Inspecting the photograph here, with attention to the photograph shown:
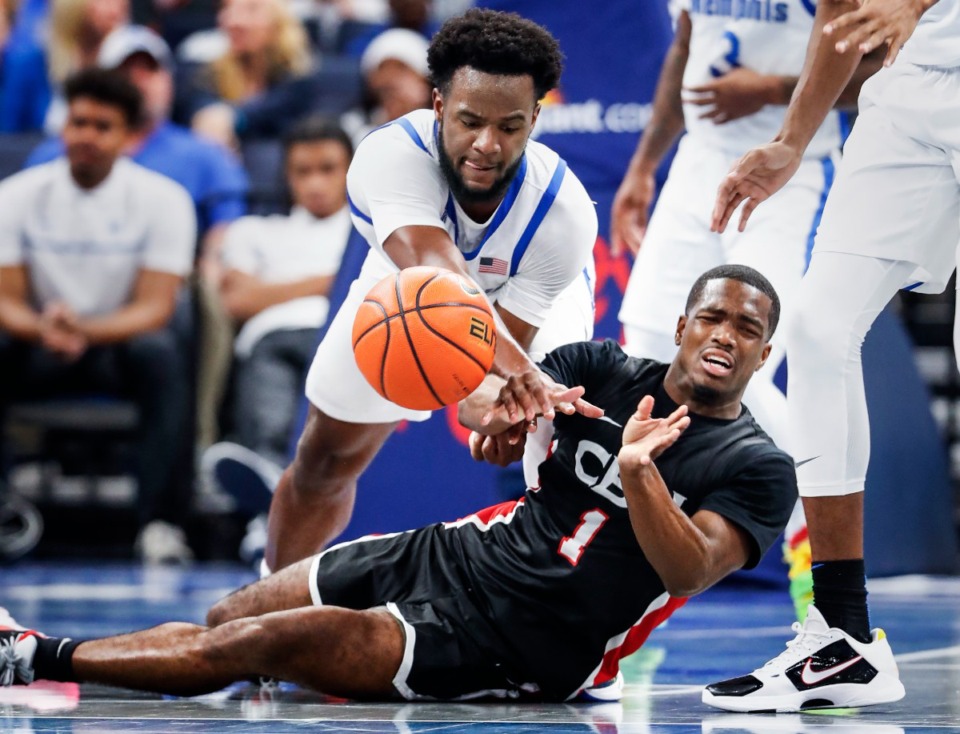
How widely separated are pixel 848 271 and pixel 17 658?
2549 mm

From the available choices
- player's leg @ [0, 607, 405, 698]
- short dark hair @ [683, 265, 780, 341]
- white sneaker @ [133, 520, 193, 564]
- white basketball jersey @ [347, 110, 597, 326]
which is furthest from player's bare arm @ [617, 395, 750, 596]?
white sneaker @ [133, 520, 193, 564]

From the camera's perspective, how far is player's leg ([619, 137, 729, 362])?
585 centimetres

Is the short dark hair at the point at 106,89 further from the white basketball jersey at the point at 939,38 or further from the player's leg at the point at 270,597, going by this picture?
the white basketball jersey at the point at 939,38

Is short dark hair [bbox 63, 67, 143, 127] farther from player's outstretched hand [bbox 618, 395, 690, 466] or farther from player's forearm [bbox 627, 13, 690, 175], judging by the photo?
player's outstretched hand [bbox 618, 395, 690, 466]

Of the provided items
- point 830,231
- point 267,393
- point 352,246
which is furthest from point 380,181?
point 267,393

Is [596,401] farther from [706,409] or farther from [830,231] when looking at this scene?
[830,231]

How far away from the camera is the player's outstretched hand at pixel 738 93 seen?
18.5ft

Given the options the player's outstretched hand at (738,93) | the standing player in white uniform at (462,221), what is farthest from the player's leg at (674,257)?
the standing player in white uniform at (462,221)

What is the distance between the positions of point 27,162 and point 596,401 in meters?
6.94

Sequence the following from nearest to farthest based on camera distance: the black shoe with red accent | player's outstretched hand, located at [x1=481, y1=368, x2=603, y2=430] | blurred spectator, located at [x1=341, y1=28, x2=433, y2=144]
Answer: player's outstretched hand, located at [x1=481, y1=368, x2=603, y2=430] → the black shoe with red accent → blurred spectator, located at [x1=341, y1=28, x2=433, y2=144]

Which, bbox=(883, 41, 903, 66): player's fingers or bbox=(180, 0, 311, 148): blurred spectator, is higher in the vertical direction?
bbox=(180, 0, 311, 148): blurred spectator

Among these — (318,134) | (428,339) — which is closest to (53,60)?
(318,134)

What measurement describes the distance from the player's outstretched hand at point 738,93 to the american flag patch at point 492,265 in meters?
1.15

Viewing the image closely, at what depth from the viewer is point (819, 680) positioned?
4.28 metres
